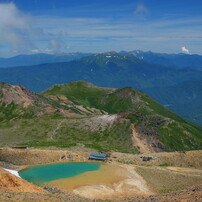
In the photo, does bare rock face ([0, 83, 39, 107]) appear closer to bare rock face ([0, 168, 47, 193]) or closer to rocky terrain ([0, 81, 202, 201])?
rocky terrain ([0, 81, 202, 201])

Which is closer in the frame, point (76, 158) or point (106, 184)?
point (106, 184)

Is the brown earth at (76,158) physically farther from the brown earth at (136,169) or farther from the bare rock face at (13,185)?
the bare rock face at (13,185)

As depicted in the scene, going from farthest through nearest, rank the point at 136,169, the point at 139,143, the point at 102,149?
1. the point at 139,143
2. the point at 102,149
3. the point at 136,169

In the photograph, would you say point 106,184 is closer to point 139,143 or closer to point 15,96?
point 139,143

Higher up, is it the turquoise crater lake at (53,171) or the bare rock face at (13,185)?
the bare rock face at (13,185)

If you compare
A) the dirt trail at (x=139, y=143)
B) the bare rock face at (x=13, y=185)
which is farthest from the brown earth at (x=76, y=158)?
the bare rock face at (x=13, y=185)

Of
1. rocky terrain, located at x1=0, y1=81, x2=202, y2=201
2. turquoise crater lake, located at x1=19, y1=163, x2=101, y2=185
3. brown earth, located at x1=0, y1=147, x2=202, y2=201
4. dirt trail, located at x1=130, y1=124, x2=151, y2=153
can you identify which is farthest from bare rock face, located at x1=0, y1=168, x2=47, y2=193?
dirt trail, located at x1=130, y1=124, x2=151, y2=153

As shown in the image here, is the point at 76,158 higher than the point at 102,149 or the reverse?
higher

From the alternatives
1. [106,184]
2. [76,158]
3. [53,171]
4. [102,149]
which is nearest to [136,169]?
[106,184]
